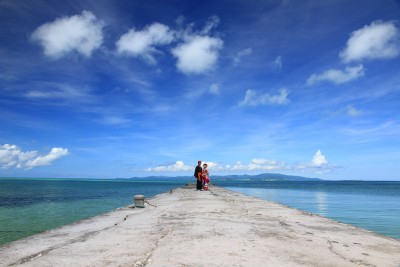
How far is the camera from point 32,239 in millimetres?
5719

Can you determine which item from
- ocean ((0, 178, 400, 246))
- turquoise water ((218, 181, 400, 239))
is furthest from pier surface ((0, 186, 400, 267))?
turquoise water ((218, 181, 400, 239))

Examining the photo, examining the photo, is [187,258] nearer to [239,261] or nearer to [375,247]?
[239,261]

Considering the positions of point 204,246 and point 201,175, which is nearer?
point 204,246

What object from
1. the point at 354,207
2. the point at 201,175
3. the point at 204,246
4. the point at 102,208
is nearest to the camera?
the point at 204,246

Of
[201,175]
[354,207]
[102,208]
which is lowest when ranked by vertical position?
[354,207]

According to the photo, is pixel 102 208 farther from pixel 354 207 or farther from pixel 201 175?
pixel 354 207

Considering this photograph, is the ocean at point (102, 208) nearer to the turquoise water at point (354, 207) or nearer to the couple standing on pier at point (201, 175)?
the turquoise water at point (354, 207)

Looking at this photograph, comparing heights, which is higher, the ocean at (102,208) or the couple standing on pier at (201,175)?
the couple standing on pier at (201,175)

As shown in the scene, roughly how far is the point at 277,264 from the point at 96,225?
512 cm

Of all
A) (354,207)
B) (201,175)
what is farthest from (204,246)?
(354,207)

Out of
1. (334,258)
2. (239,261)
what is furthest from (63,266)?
(334,258)

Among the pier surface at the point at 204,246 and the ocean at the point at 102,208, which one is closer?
the pier surface at the point at 204,246

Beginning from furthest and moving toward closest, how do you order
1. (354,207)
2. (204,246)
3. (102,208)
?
(354,207)
(102,208)
(204,246)

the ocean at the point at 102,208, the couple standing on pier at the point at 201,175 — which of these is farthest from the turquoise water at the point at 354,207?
the couple standing on pier at the point at 201,175
